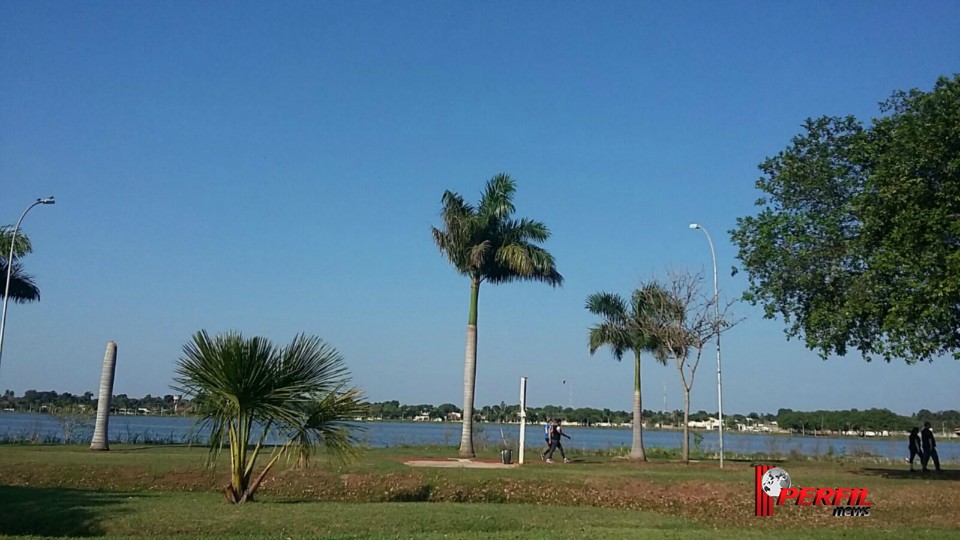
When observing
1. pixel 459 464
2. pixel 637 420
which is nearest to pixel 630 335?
pixel 637 420

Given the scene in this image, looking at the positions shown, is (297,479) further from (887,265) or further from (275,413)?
(887,265)

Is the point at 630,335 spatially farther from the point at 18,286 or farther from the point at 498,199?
the point at 18,286

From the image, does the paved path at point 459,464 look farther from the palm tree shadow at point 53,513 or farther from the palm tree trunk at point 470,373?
the palm tree shadow at point 53,513

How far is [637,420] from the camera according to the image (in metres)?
41.2

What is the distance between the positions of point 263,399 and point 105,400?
2058cm

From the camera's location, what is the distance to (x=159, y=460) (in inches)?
1080

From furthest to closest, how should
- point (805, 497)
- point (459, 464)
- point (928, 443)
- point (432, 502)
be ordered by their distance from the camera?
1. point (459, 464)
2. point (928, 443)
3. point (805, 497)
4. point (432, 502)

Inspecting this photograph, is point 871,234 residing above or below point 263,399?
above

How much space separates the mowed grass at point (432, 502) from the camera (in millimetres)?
16438

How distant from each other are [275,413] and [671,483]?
12542mm

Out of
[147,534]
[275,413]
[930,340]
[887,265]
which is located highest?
[887,265]

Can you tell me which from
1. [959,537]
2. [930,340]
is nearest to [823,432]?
[930,340]

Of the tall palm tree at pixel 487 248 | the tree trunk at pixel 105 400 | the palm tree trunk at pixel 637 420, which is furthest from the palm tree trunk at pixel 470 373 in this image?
the tree trunk at pixel 105 400

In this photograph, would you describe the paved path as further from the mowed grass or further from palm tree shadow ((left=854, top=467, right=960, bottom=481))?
palm tree shadow ((left=854, top=467, right=960, bottom=481))
